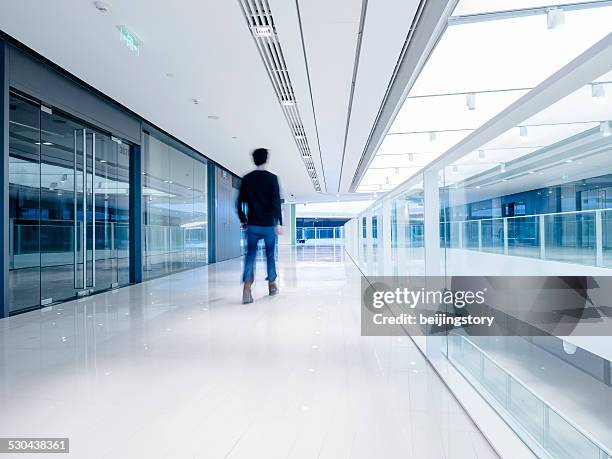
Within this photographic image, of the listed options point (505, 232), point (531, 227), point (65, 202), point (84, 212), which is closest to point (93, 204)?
Answer: point (84, 212)

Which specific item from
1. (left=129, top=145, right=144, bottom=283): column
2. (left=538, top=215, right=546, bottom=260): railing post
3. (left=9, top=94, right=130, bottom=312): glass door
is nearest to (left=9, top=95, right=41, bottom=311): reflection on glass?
(left=9, top=94, right=130, bottom=312): glass door

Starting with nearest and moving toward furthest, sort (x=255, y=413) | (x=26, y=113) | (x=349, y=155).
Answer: (x=255, y=413)
(x=26, y=113)
(x=349, y=155)

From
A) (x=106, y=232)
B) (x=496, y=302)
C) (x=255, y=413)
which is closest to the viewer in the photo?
(x=255, y=413)

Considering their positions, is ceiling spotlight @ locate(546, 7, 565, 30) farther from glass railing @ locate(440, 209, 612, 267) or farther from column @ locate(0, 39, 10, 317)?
column @ locate(0, 39, 10, 317)

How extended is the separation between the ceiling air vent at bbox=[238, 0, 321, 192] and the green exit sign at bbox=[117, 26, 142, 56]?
1319mm

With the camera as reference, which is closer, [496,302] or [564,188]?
[564,188]

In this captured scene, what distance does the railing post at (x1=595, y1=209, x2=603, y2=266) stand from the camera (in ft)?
4.06

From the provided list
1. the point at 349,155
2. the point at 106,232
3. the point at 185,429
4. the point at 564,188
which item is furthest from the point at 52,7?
the point at 349,155

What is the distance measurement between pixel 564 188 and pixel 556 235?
12.5 inches

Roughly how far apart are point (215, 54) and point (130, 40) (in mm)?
967

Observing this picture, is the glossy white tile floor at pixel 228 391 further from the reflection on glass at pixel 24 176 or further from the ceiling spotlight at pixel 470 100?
the ceiling spotlight at pixel 470 100

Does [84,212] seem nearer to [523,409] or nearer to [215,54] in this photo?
[215,54]

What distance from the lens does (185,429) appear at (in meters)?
1.78

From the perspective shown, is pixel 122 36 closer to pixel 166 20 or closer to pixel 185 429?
pixel 166 20
